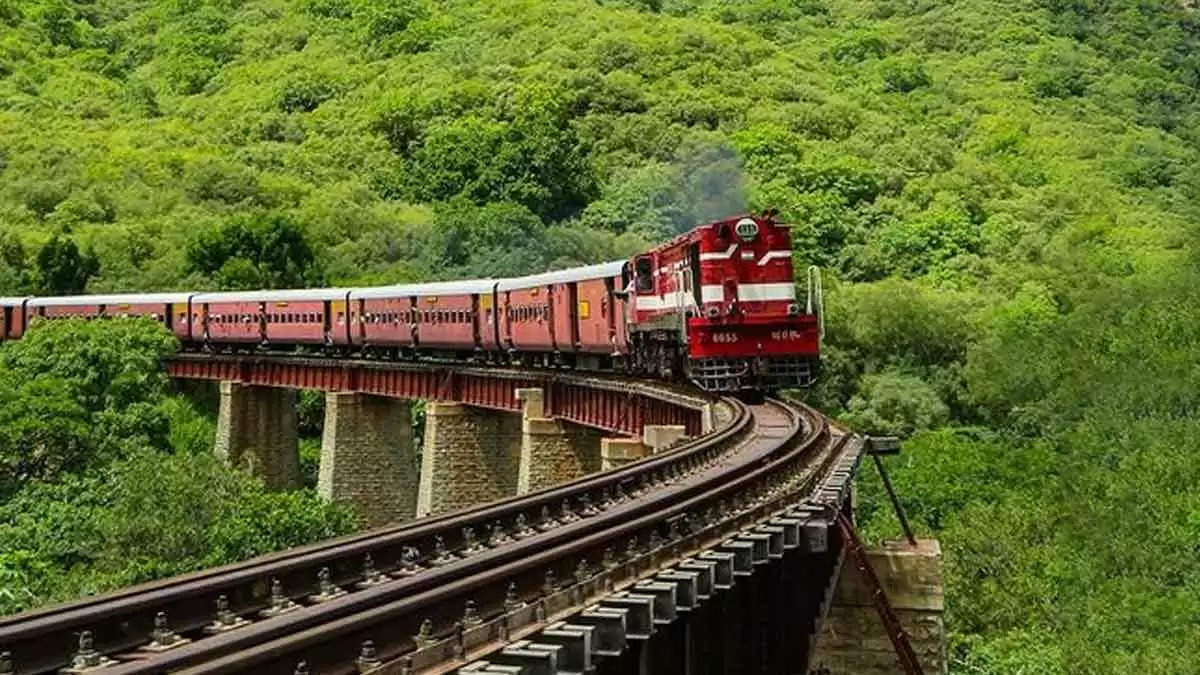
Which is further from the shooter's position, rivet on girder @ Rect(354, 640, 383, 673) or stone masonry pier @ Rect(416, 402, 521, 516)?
stone masonry pier @ Rect(416, 402, 521, 516)

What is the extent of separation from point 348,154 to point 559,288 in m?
82.7

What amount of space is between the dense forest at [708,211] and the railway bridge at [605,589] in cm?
1339

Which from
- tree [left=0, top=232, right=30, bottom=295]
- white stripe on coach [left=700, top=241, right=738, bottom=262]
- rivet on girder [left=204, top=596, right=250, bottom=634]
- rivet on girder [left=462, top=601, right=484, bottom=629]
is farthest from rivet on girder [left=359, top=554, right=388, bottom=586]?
tree [left=0, top=232, right=30, bottom=295]

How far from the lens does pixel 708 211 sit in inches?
1220

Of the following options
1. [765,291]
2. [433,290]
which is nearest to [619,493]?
[765,291]

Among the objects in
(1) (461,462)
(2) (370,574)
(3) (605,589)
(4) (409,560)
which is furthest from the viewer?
(1) (461,462)

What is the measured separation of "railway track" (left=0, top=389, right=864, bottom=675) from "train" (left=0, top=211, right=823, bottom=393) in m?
9.64

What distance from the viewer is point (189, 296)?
49.4m

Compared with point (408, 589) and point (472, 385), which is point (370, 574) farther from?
point (472, 385)

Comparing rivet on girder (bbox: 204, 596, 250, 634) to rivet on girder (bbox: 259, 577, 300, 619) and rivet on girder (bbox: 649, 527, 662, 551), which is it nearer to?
rivet on girder (bbox: 259, 577, 300, 619)

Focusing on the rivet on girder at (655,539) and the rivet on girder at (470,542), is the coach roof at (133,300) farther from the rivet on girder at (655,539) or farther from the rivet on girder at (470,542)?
the rivet on girder at (655,539)

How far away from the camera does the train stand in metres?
23.6

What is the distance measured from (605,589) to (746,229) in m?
15.0

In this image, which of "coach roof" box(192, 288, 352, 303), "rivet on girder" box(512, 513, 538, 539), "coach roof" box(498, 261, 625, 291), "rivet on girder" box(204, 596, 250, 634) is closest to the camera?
"rivet on girder" box(204, 596, 250, 634)
